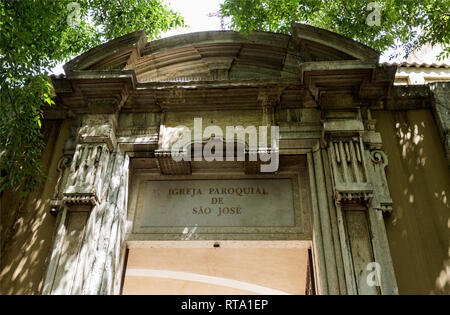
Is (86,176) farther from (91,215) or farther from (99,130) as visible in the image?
(99,130)

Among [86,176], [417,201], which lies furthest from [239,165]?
[417,201]

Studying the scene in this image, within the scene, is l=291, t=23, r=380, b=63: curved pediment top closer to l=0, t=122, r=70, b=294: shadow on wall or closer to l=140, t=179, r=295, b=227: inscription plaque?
l=140, t=179, r=295, b=227: inscription plaque

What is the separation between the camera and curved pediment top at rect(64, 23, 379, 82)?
6.34 m

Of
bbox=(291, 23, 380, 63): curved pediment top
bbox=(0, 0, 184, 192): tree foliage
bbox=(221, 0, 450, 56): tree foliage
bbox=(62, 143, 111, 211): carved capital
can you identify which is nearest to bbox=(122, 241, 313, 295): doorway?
bbox=(62, 143, 111, 211): carved capital

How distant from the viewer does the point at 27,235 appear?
5520 millimetres

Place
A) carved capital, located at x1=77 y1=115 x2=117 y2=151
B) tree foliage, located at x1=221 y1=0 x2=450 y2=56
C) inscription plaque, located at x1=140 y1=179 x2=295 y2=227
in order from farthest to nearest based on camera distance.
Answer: tree foliage, located at x1=221 y1=0 x2=450 y2=56 < carved capital, located at x1=77 y1=115 x2=117 y2=151 < inscription plaque, located at x1=140 y1=179 x2=295 y2=227

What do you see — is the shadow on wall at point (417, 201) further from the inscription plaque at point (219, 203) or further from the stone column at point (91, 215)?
the stone column at point (91, 215)

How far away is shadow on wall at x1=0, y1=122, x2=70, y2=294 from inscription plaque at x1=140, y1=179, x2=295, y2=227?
1286mm

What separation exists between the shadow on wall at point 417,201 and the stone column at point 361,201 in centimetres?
18

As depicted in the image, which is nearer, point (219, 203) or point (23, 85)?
point (23, 85)

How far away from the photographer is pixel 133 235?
5719 mm

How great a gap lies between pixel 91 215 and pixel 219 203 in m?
1.73

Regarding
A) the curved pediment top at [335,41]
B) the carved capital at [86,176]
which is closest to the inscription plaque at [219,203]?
the carved capital at [86,176]

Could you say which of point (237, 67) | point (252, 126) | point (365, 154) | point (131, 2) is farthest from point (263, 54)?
point (131, 2)
